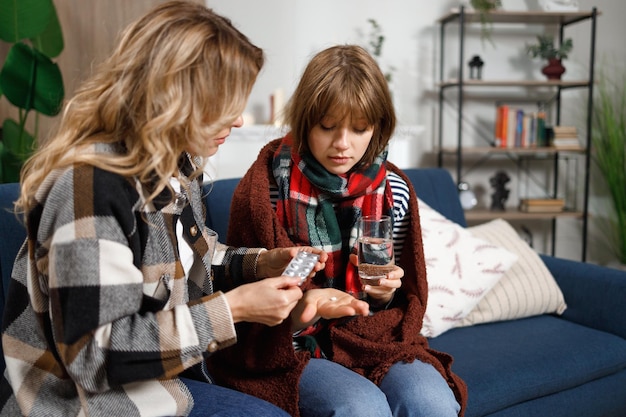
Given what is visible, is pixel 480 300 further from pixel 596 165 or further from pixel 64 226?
pixel 596 165

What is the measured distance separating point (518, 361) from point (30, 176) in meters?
1.38

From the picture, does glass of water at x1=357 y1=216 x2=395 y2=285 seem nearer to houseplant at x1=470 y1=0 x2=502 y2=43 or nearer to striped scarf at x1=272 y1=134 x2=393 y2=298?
striped scarf at x1=272 y1=134 x2=393 y2=298

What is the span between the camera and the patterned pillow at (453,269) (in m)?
2.00

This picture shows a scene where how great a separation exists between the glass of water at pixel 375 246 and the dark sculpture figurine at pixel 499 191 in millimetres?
2887

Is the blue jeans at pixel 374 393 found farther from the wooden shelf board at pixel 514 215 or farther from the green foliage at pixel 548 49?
the green foliage at pixel 548 49

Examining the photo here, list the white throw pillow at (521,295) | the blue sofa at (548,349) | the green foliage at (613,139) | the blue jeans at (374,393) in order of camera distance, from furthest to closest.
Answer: the green foliage at (613,139)
the white throw pillow at (521,295)
the blue sofa at (548,349)
the blue jeans at (374,393)

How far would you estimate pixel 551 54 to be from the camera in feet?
12.9

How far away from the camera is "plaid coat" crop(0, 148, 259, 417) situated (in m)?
0.96

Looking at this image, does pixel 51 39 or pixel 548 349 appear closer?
pixel 548 349

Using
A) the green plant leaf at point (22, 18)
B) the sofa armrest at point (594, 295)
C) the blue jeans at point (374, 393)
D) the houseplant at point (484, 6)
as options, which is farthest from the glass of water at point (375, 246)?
the houseplant at point (484, 6)

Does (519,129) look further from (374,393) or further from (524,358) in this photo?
(374,393)

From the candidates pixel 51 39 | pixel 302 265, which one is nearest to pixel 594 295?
pixel 302 265

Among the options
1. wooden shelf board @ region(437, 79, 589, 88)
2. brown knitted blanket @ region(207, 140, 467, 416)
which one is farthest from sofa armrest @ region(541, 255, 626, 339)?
wooden shelf board @ region(437, 79, 589, 88)

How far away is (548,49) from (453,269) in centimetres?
242
